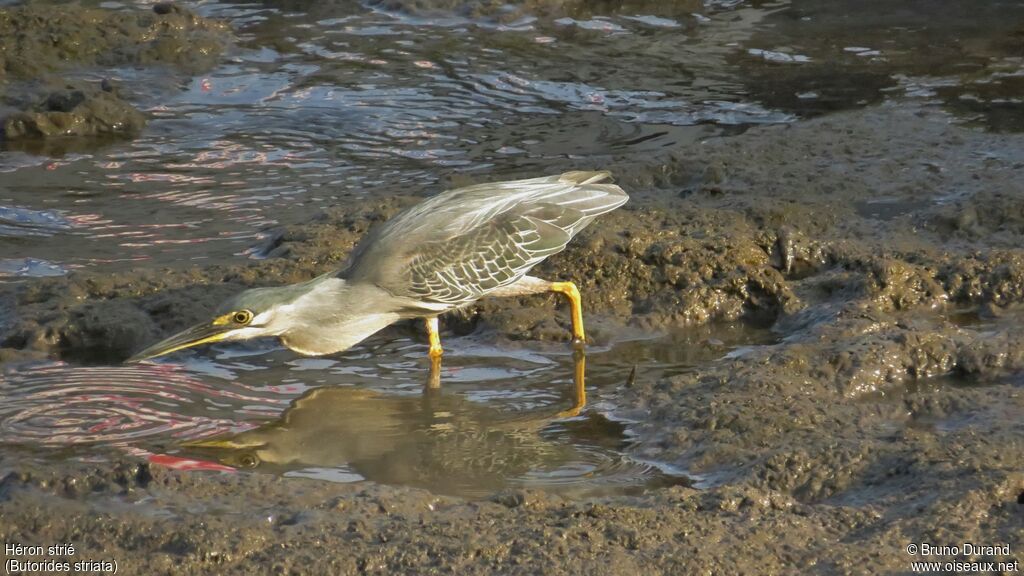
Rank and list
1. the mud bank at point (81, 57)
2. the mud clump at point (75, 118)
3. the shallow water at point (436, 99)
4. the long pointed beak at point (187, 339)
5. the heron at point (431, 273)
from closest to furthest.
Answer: the long pointed beak at point (187, 339), the heron at point (431, 273), the shallow water at point (436, 99), the mud clump at point (75, 118), the mud bank at point (81, 57)

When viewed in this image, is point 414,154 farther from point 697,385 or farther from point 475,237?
point 697,385

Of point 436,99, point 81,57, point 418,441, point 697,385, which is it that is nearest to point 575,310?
point 697,385

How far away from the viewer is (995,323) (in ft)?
20.9

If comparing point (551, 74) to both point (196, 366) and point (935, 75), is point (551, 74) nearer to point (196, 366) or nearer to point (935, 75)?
point (935, 75)

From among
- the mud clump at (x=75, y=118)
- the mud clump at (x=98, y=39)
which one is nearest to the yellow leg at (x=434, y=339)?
the mud clump at (x=75, y=118)

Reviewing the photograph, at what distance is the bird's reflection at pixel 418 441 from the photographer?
17.5ft

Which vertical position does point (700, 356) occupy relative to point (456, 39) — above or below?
below

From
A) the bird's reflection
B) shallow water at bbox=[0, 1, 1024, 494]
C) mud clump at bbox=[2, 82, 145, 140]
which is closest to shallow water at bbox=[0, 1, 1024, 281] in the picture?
shallow water at bbox=[0, 1, 1024, 494]

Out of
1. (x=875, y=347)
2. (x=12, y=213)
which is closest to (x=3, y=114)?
(x=12, y=213)

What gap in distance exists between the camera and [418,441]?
5.69 m

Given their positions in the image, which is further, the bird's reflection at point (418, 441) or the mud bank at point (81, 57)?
the mud bank at point (81, 57)

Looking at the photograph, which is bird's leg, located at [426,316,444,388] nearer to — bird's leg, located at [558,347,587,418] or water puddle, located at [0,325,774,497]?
water puddle, located at [0,325,774,497]

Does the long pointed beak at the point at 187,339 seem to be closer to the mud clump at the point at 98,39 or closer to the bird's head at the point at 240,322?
the bird's head at the point at 240,322

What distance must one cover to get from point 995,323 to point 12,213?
5594 millimetres
